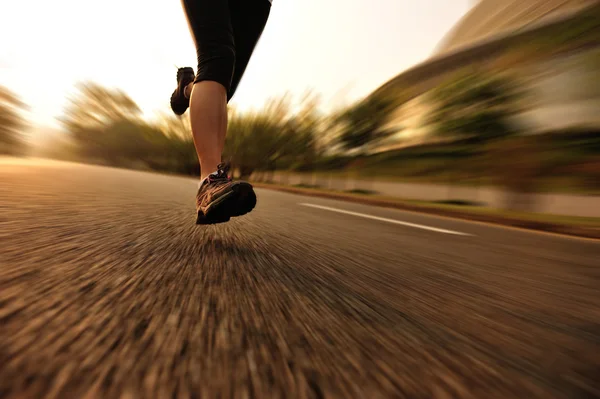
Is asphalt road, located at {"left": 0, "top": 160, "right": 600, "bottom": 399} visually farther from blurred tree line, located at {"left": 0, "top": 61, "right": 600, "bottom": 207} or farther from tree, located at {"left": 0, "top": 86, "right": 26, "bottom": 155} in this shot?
tree, located at {"left": 0, "top": 86, "right": 26, "bottom": 155}

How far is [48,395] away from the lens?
0.42 m

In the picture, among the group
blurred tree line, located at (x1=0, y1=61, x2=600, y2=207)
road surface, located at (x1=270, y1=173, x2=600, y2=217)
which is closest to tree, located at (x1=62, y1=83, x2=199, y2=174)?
blurred tree line, located at (x1=0, y1=61, x2=600, y2=207)

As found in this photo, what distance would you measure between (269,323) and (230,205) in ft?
2.50

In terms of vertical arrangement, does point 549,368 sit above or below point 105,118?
below

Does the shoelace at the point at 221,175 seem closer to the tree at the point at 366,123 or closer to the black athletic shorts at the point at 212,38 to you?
the black athletic shorts at the point at 212,38

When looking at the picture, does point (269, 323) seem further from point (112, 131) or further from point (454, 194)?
point (112, 131)

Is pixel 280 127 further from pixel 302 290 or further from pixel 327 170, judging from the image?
pixel 302 290

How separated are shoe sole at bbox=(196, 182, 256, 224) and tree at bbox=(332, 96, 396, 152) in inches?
605

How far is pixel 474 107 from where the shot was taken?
1055 cm

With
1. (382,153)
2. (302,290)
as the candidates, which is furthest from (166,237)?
(382,153)

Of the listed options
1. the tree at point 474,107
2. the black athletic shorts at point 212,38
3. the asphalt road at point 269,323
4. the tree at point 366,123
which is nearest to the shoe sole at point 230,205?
the asphalt road at point 269,323

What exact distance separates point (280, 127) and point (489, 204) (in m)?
18.7

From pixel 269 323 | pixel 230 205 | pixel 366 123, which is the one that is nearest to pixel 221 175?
pixel 230 205

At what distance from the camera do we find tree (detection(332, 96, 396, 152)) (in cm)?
1599
